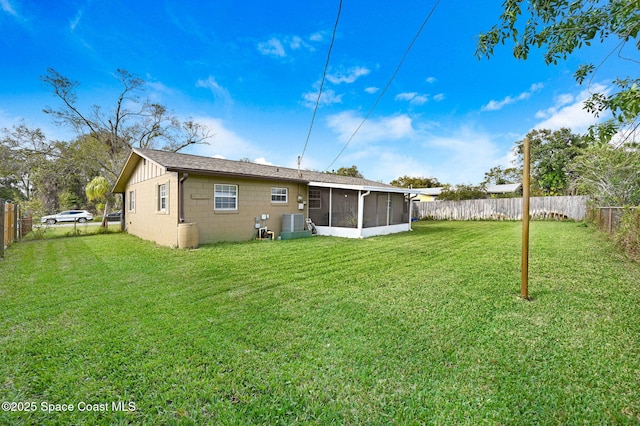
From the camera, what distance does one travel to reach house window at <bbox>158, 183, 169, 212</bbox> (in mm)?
9784

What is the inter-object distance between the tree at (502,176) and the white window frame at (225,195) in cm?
3656

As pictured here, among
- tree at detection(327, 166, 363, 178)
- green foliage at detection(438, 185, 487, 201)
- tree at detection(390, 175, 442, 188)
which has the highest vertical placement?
tree at detection(327, 166, 363, 178)

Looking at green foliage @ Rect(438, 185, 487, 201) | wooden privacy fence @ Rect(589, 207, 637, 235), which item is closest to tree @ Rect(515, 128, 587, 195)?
green foliage @ Rect(438, 185, 487, 201)

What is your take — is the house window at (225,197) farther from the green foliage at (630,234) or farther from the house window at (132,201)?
the green foliage at (630,234)

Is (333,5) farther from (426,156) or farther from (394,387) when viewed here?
(426,156)

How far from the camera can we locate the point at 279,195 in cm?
1159

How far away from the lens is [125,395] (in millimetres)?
2145

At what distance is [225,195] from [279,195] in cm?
235

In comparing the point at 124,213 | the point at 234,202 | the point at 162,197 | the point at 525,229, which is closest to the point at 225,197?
the point at 234,202

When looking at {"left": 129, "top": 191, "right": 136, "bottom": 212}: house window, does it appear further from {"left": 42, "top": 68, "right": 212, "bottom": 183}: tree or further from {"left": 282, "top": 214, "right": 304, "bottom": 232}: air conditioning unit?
{"left": 282, "top": 214, "right": 304, "bottom": 232}: air conditioning unit

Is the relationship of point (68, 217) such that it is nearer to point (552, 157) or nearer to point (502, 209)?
point (502, 209)

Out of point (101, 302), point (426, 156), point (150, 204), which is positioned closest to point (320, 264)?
point (101, 302)

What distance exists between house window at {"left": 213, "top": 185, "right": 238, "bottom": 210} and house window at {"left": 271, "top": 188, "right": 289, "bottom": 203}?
1.62 m

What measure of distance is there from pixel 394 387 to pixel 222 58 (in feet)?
46.8
